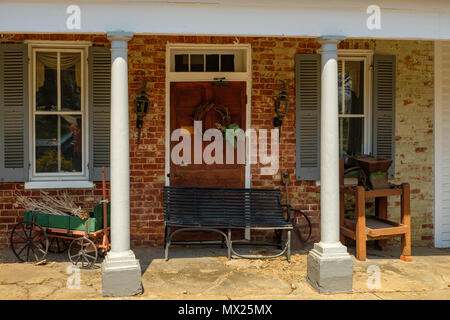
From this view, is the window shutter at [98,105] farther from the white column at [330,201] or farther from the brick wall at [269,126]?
the white column at [330,201]

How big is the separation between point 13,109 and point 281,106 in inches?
143

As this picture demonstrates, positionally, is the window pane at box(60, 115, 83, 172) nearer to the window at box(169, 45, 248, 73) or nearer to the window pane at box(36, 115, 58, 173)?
the window pane at box(36, 115, 58, 173)

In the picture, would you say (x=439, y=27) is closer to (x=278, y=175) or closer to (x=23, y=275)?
(x=278, y=175)

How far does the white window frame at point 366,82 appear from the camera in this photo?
6.96m

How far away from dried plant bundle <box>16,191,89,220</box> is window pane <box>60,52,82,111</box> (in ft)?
4.12

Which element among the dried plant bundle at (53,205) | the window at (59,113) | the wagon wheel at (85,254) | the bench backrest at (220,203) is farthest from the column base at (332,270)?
the window at (59,113)

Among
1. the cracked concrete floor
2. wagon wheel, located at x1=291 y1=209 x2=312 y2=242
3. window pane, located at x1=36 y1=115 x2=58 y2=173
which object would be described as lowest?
the cracked concrete floor

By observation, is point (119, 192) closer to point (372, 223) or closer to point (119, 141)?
point (119, 141)

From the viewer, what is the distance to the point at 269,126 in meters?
6.81

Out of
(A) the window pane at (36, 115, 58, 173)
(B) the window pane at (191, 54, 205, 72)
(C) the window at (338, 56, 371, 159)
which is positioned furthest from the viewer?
(C) the window at (338, 56, 371, 159)

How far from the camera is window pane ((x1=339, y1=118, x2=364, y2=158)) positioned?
7.05 m

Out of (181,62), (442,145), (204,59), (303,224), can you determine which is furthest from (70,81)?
(442,145)

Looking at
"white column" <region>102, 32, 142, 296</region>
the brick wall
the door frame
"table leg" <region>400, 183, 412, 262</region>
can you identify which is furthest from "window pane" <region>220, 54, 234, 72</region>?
"table leg" <region>400, 183, 412, 262</region>

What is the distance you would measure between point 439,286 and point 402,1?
3.23m
